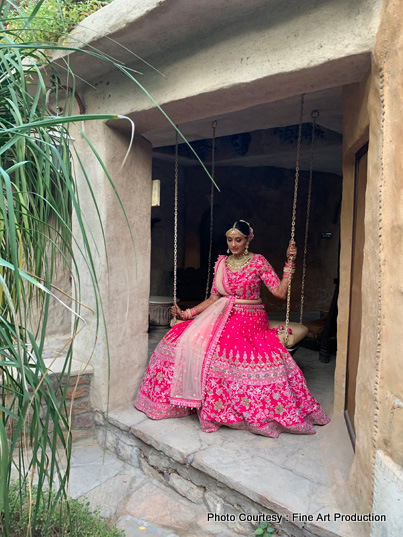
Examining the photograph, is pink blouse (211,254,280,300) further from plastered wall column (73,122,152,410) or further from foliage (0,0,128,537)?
foliage (0,0,128,537)

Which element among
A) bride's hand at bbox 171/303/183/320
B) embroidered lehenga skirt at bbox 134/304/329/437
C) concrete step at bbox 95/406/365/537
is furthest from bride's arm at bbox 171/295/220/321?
concrete step at bbox 95/406/365/537

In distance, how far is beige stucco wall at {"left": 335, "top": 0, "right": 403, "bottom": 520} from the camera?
5.24 ft

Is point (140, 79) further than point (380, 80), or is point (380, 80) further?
point (140, 79)

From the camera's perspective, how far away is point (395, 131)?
5.32ft

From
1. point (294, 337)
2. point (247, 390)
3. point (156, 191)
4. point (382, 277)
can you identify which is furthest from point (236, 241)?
point (156, 191)

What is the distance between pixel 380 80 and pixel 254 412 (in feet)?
6.81

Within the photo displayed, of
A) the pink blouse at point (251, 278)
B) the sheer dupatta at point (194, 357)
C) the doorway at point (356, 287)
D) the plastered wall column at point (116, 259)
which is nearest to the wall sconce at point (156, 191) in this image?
the plastered wall column at point (116, 259)

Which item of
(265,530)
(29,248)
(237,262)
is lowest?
(265,530)

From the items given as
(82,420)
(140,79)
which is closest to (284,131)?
(140,79)

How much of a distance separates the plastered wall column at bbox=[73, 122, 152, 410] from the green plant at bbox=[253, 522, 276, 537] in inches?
56.3

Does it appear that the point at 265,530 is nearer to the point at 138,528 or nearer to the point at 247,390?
the point at 138,528

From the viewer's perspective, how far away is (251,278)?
3.13m

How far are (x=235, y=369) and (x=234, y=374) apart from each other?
0.03 meters

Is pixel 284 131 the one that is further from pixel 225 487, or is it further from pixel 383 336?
pixel 225 487
